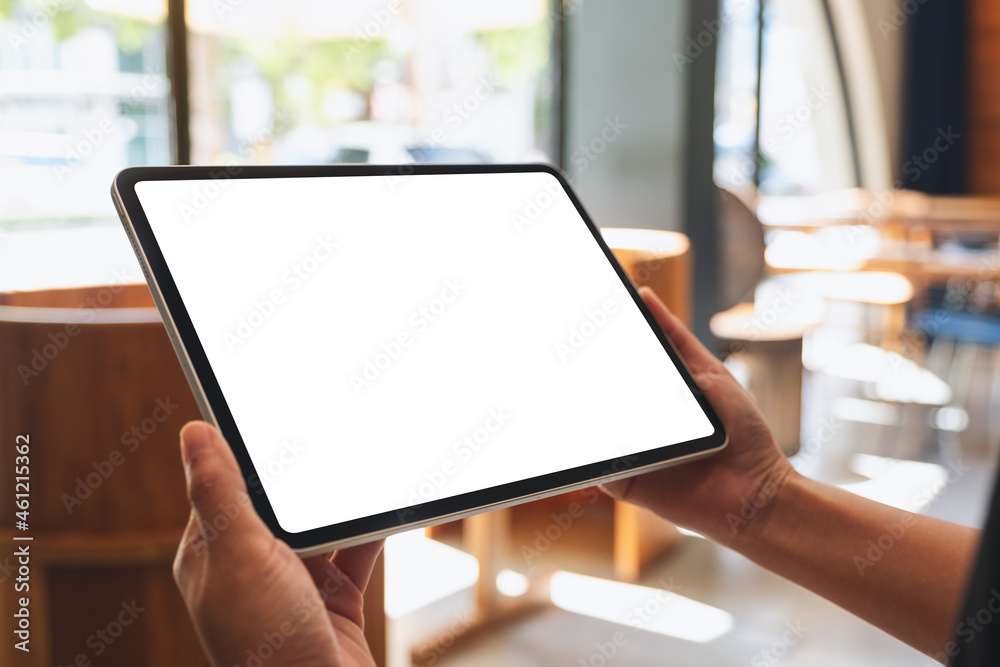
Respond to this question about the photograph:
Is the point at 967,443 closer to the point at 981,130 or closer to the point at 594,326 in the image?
the point at 594,326

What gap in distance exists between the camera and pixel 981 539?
259 millimetres

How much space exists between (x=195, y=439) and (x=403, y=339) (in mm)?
167

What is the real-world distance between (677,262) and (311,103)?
234cm

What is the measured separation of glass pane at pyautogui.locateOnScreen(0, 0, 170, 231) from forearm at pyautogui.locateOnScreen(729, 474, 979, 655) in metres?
1.95

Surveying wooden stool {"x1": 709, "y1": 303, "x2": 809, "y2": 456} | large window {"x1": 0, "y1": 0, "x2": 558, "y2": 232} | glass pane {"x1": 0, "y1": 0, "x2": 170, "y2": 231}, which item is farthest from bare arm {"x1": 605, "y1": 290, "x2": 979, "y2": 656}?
wooden stool {"x1": 709, "y1": 303, "x2": 809, "y2": 456}

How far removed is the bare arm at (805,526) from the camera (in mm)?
Result: 815

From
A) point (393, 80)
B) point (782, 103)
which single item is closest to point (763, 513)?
point (393, 80)

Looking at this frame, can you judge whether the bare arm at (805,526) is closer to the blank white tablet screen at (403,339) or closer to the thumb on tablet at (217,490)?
the blank white tablet screen at (403,339)

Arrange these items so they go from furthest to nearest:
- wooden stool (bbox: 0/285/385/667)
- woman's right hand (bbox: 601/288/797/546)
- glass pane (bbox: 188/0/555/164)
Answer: glass pane (bbox: 188/0/555/164)
wooden stool (bbox: 0/285/385/667)
woman's right hand (bbox: 601/288/797/546)

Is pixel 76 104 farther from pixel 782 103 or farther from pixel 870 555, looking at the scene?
pixel 782 103

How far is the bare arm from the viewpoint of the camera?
0.81 metres

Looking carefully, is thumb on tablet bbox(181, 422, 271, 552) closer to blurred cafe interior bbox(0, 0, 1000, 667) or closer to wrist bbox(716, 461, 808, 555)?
blurred cafe interior bbox(0, 0, 1000, 667)

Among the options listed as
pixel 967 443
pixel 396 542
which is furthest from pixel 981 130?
pixel 396 542

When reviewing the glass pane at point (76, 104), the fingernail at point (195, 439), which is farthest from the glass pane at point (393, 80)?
the fingernail at point (195, 439)
